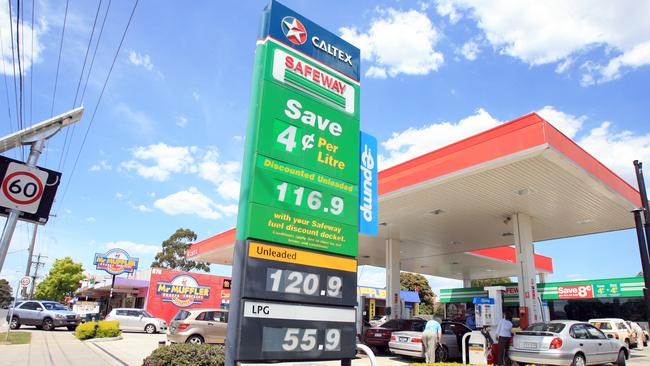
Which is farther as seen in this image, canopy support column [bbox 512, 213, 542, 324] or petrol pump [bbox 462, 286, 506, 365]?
canopy support column [bbox 512, 213, 542, 324]

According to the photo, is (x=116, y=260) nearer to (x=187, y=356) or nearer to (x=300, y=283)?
(x=187, y=356)

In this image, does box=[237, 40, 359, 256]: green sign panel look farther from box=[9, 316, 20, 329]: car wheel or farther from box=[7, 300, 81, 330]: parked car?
box=[9, 316, 20, 329]: car wheel

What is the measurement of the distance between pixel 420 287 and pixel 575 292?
36125mm

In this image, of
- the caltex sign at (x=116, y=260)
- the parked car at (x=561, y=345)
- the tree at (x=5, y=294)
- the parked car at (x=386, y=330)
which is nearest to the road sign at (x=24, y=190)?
the parked car at (x=561, y=345)

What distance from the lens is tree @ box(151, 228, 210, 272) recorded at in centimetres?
6494

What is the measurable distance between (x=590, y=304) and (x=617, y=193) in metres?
19.1

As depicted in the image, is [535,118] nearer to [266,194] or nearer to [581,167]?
[581,167]

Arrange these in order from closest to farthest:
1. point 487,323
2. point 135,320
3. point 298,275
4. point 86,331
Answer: point 298,275 < point 487,323 < point 86,331 < point 135,320

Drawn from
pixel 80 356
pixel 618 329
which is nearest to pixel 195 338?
pixel 80 356

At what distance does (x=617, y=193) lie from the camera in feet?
46.0

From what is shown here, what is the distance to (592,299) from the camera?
2911 cm

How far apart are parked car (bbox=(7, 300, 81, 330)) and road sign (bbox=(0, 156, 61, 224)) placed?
21627 mm

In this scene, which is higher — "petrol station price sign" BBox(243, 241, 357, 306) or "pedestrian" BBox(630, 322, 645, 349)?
"petrol station price sign" BBox(243, 241, 357, 306)

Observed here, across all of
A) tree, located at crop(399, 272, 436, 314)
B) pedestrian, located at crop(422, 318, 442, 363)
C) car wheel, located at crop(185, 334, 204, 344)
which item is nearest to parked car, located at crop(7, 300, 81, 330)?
car wheel, located at crop(185, 334, 204, 344)
